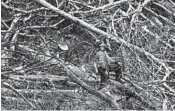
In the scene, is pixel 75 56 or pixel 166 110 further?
pixel 75 56

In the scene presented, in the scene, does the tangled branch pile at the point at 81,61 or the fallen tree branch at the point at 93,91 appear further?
the tangled branch pile at the point at 81,61

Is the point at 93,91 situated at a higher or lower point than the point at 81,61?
lower

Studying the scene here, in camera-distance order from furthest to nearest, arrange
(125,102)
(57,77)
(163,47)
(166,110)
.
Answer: (163,47) < (57,77) < (125,102) < (166,110)

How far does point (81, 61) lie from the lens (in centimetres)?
393

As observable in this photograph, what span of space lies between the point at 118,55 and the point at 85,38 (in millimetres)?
512

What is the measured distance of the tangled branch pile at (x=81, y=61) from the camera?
11.1 ft

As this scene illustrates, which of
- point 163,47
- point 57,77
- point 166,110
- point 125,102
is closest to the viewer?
point 166,110

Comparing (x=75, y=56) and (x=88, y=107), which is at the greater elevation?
(x=75, y=56)

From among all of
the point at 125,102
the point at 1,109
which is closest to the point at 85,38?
the point at 125,102

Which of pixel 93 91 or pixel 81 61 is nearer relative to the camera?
pixel 93 91

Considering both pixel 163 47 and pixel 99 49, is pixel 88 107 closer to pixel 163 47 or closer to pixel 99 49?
pixel 99 49

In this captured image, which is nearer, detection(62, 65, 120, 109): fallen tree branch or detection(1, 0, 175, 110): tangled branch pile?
detection(62, 65, 120, 109): fallen tree branch

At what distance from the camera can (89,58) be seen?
12.6ft

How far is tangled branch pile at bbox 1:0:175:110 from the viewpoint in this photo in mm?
3371
